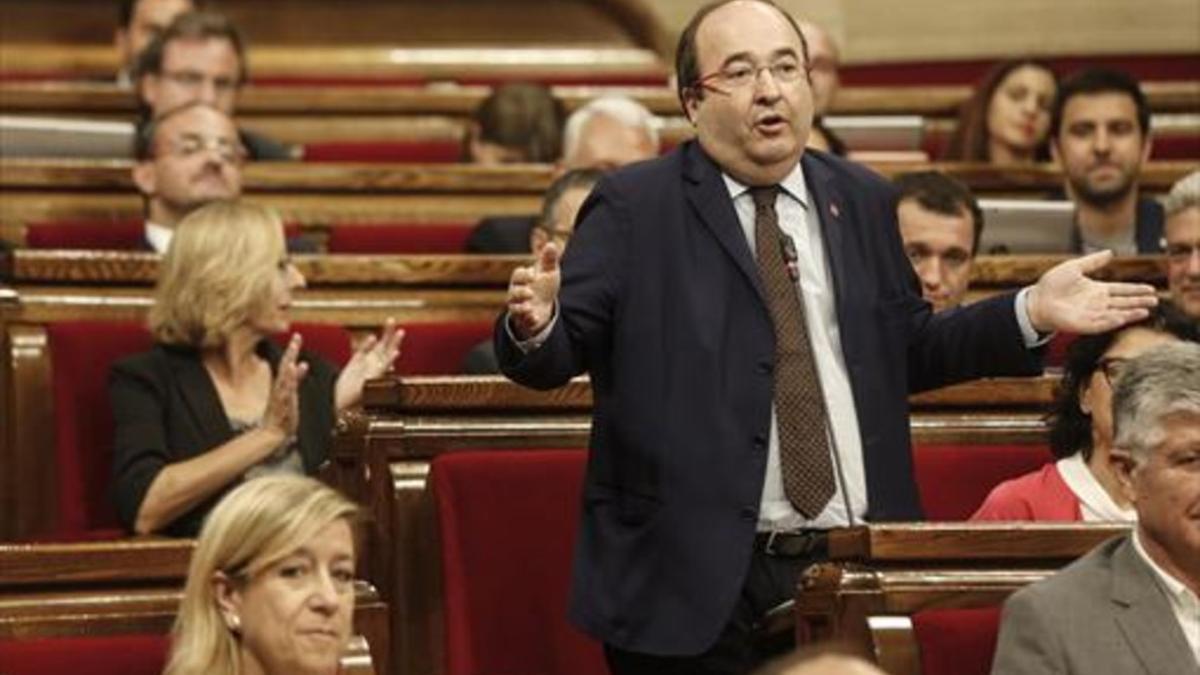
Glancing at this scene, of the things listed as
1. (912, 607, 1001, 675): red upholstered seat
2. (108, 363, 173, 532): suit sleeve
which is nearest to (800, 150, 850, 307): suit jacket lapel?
(912, 607, 1001, 675): red upholstered seat

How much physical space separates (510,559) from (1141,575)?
544 mm

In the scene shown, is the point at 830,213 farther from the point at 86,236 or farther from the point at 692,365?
the point at 86,236

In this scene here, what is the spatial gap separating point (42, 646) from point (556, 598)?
0.54 metres

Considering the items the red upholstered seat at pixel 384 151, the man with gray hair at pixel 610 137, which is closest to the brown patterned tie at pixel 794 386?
the man with gray hair at pixel 610 137

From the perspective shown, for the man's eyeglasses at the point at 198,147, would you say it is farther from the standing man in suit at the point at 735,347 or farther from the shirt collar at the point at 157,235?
the standing man in suit at the point at 735,347

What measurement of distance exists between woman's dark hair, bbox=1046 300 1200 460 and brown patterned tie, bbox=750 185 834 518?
0.30 metres

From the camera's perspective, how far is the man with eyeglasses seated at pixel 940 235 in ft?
7.97

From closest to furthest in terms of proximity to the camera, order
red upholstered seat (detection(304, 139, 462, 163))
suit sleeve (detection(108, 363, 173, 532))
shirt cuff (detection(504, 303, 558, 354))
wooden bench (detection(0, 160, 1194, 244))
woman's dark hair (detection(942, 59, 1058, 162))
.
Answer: shirt cuff (detection(504, 303, 558, 354)) < suit sleeve (detection(108, 363, 173, 532)) < wooden bench (detection(0, 160, 1194, 244)) < woman's dark hair (detection(942, 59, 1058, 162)) < red upholstered seat (detection(304, 139, 462, 163))

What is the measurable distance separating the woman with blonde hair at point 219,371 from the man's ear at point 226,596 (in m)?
0.65

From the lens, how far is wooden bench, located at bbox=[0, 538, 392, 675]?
1629 millimetres

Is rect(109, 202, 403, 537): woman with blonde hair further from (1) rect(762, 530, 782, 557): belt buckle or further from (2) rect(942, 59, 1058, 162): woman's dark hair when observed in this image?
(2) rect(942, 59, 1058, 162): woman's dark hair

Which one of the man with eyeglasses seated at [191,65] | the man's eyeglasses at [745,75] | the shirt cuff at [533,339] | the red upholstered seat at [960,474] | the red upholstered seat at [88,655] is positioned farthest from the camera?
the man with eyeglasses seated at [191,65]

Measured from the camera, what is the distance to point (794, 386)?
176cm

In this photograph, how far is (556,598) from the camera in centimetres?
205
